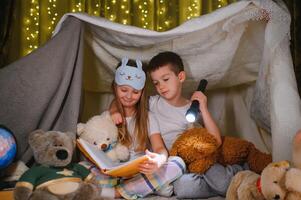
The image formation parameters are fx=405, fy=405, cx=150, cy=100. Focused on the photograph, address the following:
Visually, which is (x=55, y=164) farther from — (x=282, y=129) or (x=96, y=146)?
(x=282, y=129)

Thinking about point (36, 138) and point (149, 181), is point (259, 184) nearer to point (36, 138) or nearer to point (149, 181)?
point (149, 181)

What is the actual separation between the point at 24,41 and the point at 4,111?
1.07 metres

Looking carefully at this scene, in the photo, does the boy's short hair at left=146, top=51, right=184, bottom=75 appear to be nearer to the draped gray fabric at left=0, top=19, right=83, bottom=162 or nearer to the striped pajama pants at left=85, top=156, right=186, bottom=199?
the draped gray fabric at left=0, top=19, right=83, bottom=162

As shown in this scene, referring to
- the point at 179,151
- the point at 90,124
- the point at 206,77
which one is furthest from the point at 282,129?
the point at 90,124

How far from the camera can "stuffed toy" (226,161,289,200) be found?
1106mm

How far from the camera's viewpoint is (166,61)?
5.81 ft

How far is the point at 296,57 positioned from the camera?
2404 millimetres

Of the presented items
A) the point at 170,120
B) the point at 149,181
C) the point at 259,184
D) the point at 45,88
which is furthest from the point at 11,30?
the point at 259,184

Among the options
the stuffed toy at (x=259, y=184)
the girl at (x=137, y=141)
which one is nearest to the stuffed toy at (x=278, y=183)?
the stuffed toy at (x=259, y=184)

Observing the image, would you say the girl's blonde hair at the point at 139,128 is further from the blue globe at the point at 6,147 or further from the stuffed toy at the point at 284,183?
the stuffed toy at the point at 284,183

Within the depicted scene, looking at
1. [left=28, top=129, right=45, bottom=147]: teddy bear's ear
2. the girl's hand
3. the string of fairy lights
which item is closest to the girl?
the girl's hand

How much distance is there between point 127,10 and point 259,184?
1.58 metres

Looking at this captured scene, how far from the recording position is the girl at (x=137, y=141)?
1508 millimetres

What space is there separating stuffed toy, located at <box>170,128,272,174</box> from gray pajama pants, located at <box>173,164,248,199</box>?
3 cm
